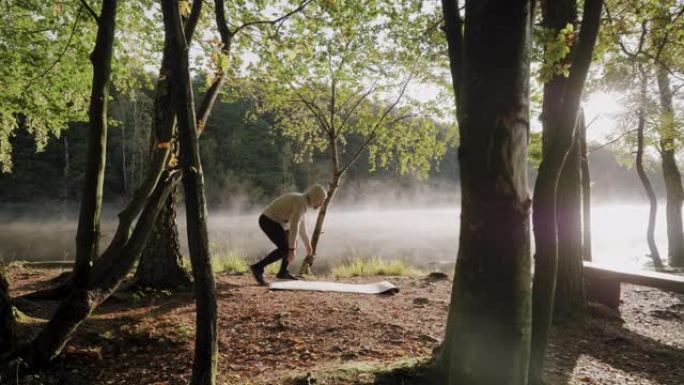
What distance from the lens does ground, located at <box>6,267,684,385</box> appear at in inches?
123

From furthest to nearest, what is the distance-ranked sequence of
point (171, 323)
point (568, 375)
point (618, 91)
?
point (618, 91), point (171, 323), point (568, 375)

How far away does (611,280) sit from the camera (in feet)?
20.0

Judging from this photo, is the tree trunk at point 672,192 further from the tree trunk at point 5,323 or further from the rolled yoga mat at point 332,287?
the tree trunk at point 5,323

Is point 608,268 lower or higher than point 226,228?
higher

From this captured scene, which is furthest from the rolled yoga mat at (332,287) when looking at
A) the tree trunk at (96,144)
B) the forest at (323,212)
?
the tree trunk at (96,144)

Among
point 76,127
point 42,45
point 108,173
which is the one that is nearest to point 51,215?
point 108,173

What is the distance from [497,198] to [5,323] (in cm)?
372

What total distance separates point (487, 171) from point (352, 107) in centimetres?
1013

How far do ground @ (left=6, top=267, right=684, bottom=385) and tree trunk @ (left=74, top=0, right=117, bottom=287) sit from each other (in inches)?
35.7

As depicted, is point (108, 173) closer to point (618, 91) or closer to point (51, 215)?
point (51, 215)

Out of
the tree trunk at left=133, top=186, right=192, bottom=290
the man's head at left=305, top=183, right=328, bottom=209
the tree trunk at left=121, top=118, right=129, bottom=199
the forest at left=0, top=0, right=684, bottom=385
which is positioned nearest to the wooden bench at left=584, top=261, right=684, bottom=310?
the forest at left=0, top=0, right=684, bottom=385

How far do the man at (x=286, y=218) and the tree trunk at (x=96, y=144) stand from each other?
11.0 ft

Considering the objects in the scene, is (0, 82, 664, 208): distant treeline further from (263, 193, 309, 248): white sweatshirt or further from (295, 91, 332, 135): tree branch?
(263, 193, 309, 248): white sweatshirt

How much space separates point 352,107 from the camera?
1149 centimetres
